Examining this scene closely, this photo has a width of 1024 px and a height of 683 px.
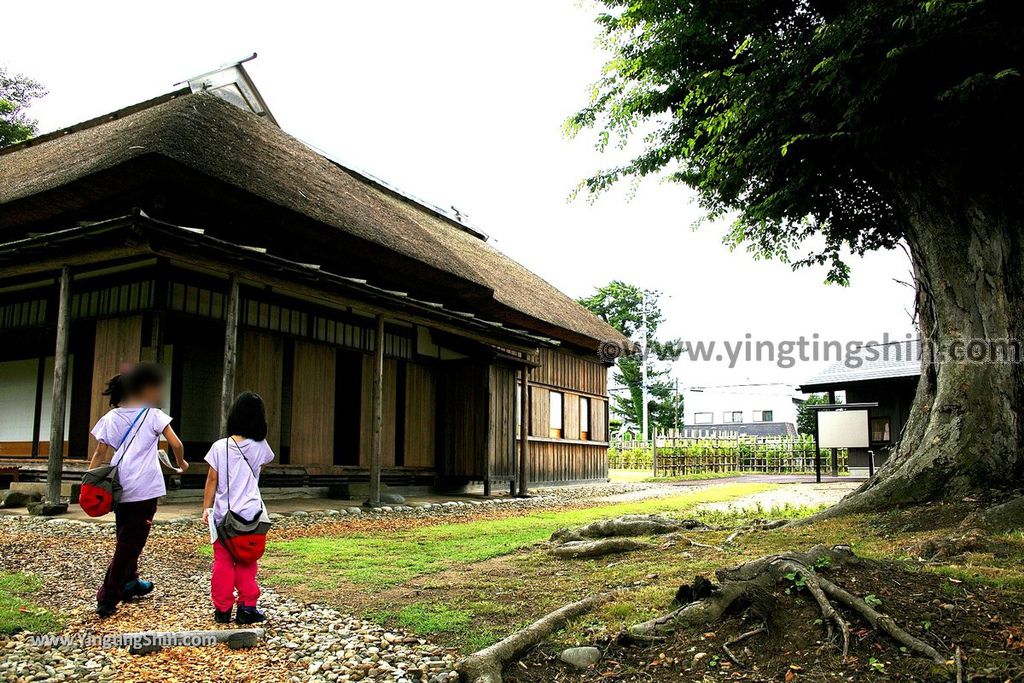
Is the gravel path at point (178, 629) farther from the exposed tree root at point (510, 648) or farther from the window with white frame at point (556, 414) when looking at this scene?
the window with white frame at point (556, 414)

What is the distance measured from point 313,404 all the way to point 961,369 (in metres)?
8.73

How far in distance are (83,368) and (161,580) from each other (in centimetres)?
647

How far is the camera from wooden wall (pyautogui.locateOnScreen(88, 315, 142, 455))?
961cm

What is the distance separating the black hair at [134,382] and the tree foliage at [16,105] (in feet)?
78.5

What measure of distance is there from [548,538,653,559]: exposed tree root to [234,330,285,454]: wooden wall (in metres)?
5.87

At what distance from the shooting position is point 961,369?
7.26 metres

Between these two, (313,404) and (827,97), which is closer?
(827,97)

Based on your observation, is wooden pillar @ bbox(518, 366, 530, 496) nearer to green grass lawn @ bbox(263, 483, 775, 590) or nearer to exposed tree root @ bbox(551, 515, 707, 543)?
green grass lawn @ bbox(263, 483, 775, 590)

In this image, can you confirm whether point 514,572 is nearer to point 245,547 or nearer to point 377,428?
point 245,547

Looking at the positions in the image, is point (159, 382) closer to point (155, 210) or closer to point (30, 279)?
point (155, 210)

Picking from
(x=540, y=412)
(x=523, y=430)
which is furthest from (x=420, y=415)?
(x=540, y=412)

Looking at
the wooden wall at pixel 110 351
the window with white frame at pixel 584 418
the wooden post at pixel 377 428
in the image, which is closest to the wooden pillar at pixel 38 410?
the wooden wall at pixel 110 351

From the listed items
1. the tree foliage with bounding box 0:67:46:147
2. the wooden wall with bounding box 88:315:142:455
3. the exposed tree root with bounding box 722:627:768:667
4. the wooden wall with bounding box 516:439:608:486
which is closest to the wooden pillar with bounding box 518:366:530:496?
the wooden wall with bounding box 516:439:608:486

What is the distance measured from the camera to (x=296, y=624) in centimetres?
438
